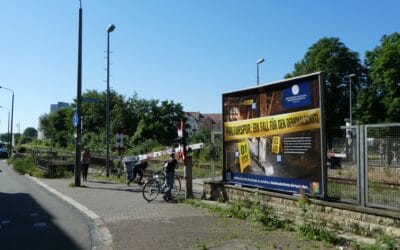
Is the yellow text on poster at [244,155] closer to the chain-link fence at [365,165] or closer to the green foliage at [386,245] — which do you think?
the chain-link fence at [365,165]

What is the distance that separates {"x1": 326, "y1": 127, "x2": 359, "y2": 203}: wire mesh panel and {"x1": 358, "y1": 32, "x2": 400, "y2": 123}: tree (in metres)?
43.0

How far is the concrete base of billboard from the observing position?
885 centimetres

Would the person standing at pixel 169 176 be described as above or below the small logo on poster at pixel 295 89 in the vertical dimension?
below

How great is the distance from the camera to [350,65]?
6444 cm

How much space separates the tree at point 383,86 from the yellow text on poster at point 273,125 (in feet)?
132

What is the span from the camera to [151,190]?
15859 mm

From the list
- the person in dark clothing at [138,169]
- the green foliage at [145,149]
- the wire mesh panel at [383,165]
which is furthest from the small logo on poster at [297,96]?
the green foliage at [145,149]

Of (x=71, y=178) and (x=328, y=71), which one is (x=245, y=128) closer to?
(x=71, y=178)

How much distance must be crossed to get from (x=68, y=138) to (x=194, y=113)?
9188 centimetres

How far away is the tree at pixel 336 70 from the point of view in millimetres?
64062

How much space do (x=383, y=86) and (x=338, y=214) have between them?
46.5 meters

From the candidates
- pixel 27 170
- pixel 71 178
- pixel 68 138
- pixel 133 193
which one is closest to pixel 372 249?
pixel 133 193

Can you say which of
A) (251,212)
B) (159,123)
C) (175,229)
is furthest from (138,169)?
(159,123)

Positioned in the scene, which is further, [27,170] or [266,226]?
[27,170]
